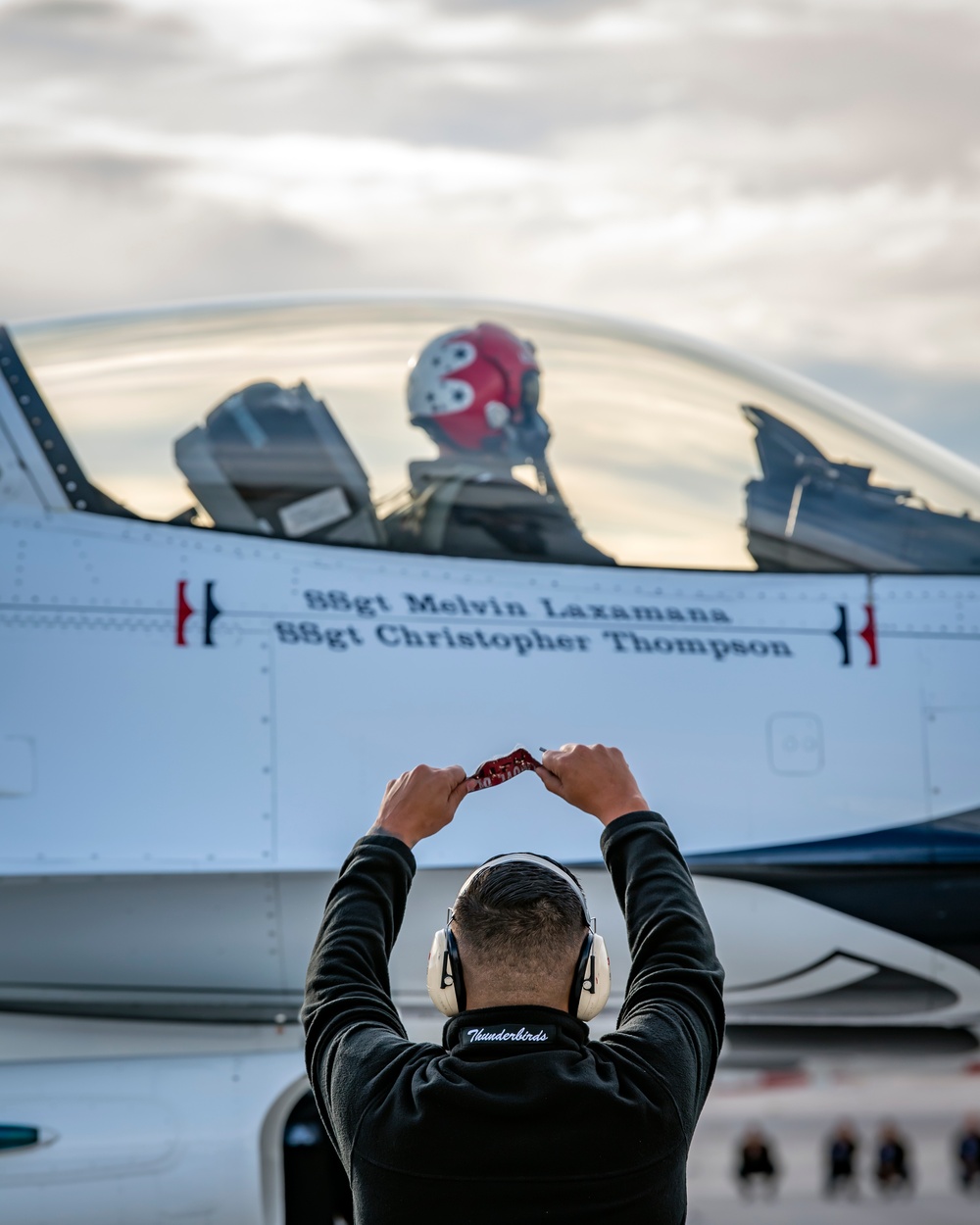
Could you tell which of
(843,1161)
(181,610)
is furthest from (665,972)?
(843,1161)

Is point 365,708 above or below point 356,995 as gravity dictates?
above

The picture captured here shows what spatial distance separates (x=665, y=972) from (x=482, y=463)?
2.45 metres

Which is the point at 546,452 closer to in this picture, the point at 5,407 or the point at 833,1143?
the point at 5,407

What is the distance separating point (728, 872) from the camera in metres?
3.60

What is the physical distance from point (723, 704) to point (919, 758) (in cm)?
59

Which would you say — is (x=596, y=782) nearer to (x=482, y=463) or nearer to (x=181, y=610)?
(x=181, y=610)

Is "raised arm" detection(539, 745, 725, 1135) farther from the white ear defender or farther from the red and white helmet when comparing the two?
the red and white helmet

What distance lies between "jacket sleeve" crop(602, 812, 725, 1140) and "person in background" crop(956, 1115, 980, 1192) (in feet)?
19.8

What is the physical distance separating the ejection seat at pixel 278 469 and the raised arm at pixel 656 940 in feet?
6.35

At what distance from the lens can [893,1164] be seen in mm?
6621

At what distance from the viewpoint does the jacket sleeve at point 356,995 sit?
5.37 ft

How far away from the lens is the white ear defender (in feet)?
5.52

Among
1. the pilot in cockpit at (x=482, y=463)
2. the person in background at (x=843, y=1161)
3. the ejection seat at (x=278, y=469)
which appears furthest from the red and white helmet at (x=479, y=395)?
the person in background at (x=843, y=1161)

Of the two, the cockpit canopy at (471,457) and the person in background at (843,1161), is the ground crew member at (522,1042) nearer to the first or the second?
the cockpit canopy at (471,457)
